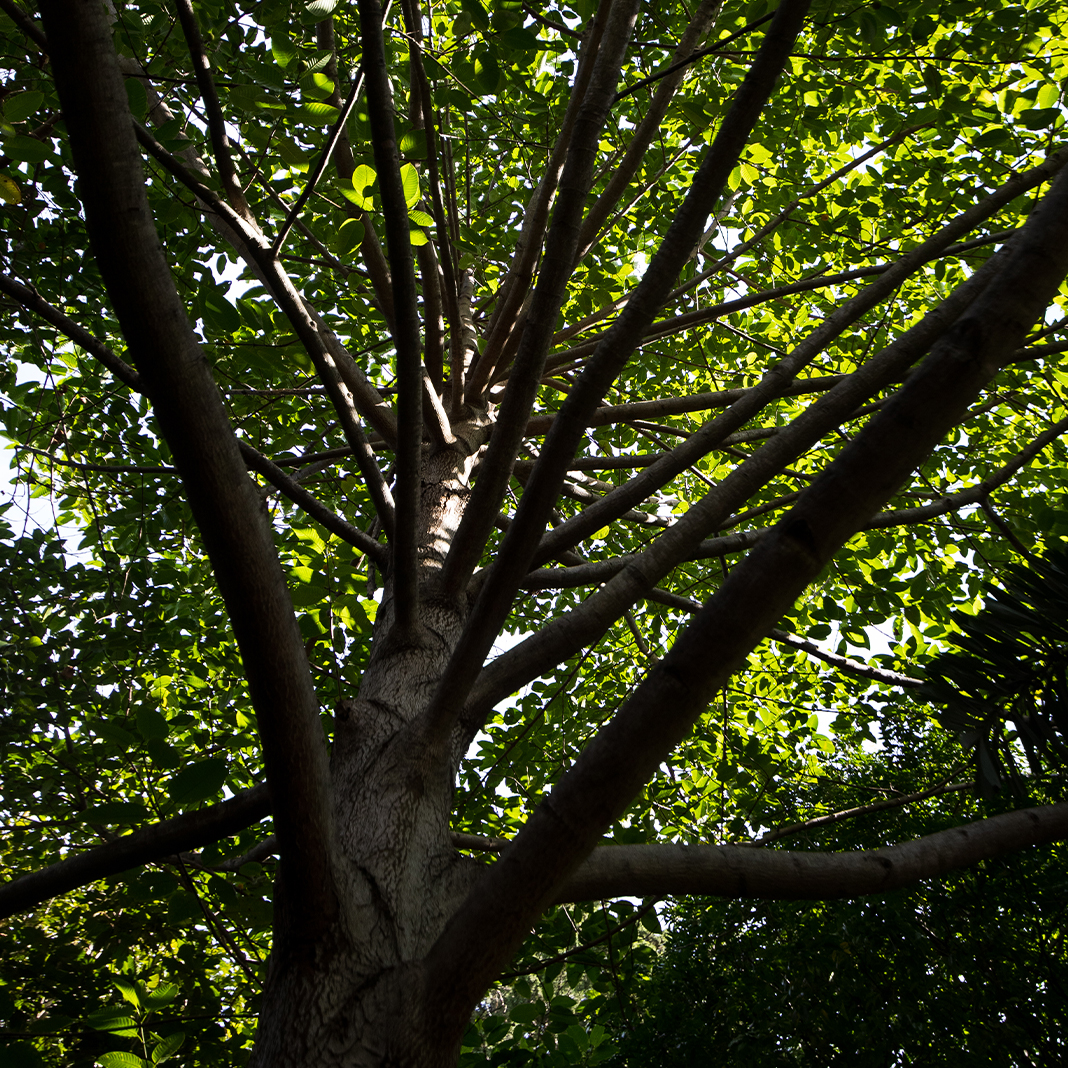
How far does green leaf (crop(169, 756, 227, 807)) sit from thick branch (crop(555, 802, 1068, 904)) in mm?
743

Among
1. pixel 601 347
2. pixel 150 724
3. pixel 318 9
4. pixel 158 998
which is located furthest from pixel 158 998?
pixel 318 9

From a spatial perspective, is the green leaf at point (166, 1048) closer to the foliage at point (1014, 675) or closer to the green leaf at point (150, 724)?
the green leaf at point (150, 724)

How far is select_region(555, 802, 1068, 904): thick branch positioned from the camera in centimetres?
152

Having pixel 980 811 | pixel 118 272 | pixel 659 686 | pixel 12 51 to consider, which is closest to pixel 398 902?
pixel 659 686

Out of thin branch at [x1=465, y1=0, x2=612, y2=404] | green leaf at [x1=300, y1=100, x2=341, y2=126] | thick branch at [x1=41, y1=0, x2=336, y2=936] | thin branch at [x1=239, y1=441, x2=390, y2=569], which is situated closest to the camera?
thick branch at [x1=41, y1=0, x2=336, y2=936]

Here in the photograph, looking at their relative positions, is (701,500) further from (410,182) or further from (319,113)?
(319,113)

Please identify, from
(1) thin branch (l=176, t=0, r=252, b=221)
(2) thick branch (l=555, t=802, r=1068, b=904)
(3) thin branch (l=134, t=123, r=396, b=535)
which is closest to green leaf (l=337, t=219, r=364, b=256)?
(3) thin branch (l=134, t=123, r=396, b=535)

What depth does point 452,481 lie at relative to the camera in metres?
3.24

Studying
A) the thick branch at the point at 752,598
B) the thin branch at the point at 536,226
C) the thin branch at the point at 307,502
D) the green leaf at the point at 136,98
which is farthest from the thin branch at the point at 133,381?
the thin branch at the point at 536,226

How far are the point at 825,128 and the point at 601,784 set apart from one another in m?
4.54

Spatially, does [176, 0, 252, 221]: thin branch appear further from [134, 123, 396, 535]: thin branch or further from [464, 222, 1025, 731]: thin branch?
[464, 222, 1025, 731]: thin branch

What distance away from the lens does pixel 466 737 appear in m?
2.17

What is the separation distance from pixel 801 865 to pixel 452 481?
215cm

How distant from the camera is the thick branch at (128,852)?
161cm
